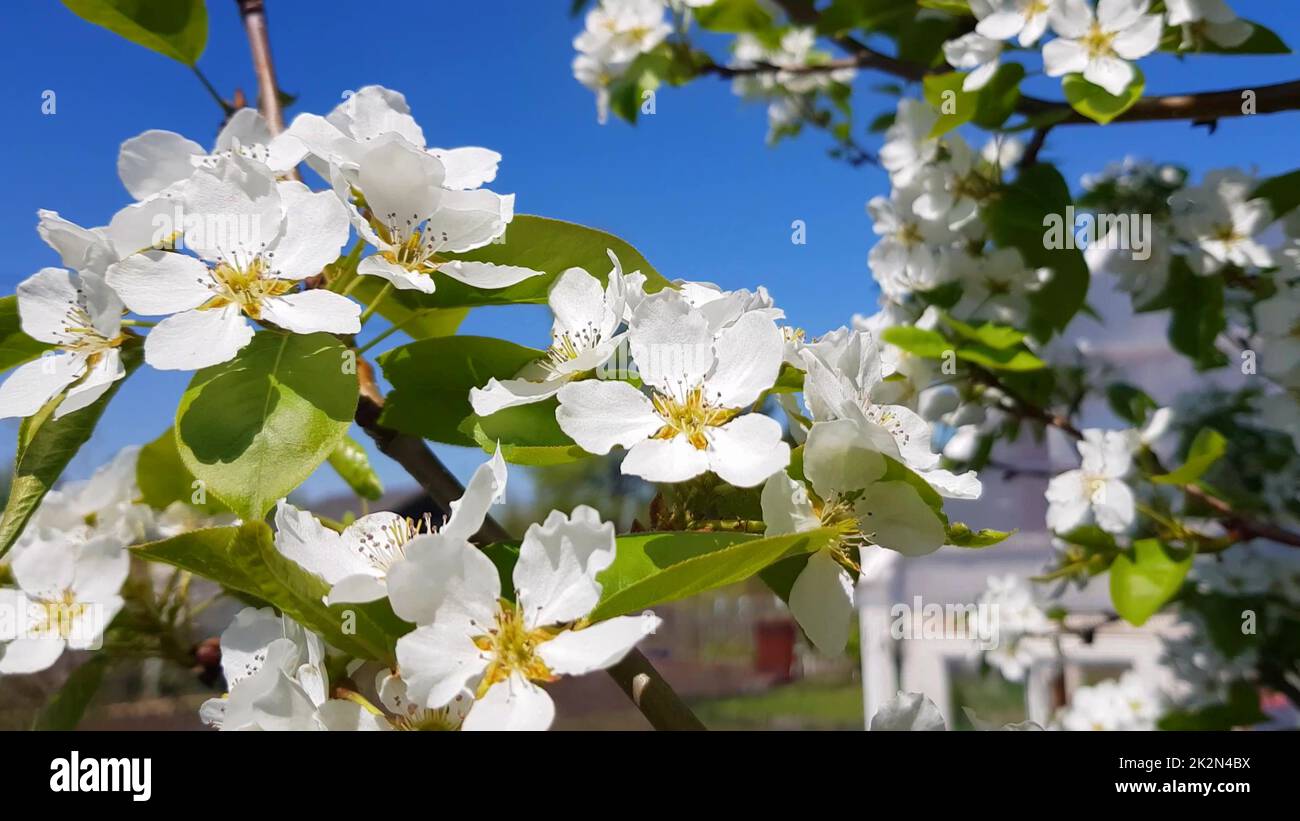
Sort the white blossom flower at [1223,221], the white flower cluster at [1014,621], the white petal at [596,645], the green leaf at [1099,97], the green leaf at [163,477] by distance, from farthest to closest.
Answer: the white flower cluster at [1014,621], the white blossom flower at [1223,221], the green leaf at [1099,97], the green leaf at [163,477], the white petal at [596,645]

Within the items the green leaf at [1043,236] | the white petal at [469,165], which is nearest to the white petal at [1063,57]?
the green leaf at [1043,236]

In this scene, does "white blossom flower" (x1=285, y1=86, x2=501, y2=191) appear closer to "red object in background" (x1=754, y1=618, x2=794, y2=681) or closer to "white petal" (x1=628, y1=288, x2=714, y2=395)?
"white petal" (x1=628, y1=288, x2=714, y2=395)

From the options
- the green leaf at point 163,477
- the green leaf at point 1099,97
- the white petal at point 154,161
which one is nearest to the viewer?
the white petal at point 154,161

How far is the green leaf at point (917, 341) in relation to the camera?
1.10m

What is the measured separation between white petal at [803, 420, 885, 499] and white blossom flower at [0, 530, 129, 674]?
1.79 feet

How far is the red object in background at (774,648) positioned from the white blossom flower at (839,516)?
6441 millimetres

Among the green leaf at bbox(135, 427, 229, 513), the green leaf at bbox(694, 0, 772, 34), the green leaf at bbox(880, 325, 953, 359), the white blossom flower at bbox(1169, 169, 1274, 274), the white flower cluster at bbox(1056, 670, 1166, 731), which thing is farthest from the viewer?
the white flower cluster at bbox(1056, 670, 1166, 731)

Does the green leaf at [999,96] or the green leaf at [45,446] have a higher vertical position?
the green leaf at [999,96]

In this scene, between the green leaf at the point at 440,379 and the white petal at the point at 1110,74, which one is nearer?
the green leaf at the point at 440,379

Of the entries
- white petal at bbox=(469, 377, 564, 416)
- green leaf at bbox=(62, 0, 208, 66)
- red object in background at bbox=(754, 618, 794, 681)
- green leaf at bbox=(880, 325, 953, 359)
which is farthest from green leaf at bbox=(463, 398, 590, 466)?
red object in background at bbox=(754, 618, 794, 681)

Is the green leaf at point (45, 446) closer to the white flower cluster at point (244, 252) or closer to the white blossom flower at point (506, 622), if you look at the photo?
the white flower cluster at point (244, 252)

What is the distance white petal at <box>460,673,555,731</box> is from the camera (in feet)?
1.13

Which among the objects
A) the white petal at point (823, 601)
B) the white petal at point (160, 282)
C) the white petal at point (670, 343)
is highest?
the white petal at point (160, 282)

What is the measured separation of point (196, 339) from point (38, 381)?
111 mm
